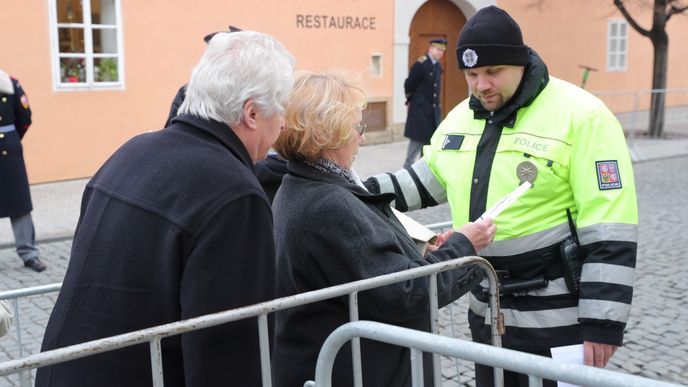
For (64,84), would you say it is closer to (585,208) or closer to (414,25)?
(414,25)

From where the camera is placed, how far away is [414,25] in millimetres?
15859

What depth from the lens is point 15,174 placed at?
6.67 m

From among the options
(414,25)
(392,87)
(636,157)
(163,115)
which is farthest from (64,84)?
(636,157)

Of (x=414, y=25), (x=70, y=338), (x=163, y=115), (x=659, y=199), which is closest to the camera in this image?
(x=70, y=338)

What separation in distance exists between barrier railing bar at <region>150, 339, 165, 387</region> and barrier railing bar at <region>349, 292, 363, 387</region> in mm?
531

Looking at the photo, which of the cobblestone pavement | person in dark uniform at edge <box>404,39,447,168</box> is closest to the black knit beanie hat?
the cobblestone pavement

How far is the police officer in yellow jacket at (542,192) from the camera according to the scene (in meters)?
2.45

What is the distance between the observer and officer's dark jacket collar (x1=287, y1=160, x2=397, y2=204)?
7.63 ft

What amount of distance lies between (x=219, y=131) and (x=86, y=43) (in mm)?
9529

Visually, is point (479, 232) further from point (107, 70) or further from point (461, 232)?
point (107, 70)

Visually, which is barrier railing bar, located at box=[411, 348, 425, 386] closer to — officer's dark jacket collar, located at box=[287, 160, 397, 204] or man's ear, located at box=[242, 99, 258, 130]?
officer's dark jacket collar, located at box=[287, 160, 397, 204]

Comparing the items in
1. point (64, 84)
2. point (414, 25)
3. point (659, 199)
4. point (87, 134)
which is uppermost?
point (414, 25)

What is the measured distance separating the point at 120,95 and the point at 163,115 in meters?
0.78

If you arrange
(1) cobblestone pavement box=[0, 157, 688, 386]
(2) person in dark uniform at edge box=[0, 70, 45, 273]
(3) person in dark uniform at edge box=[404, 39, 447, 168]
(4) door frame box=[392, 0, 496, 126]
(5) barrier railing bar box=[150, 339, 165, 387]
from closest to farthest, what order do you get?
(5) barrier railing bar box=[150, 339, 165, 387], (1) cobblestone pavement box=[0, 157, 688, 386], (2) person in dark uniform at edge box=[0, 70, 45, 273], (3) person in dark uniform at edge box=[404, 39, 447, 168], (4) door frame box=[392, 0, 496, 126]
